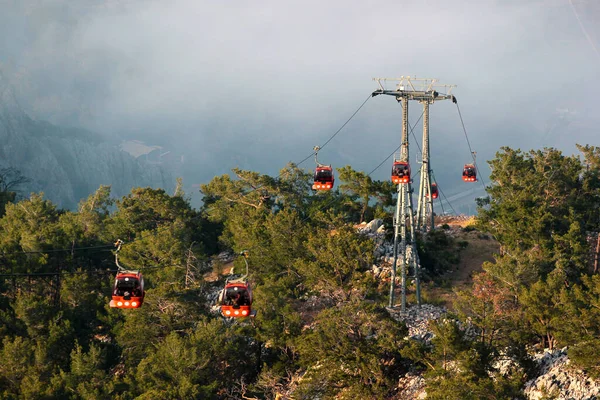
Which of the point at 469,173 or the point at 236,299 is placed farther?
the point at 469,173

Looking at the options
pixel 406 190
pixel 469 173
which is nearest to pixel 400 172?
pixel 406 190

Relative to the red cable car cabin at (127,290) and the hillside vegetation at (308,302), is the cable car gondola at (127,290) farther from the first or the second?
the hillside vegetation at (308,302)

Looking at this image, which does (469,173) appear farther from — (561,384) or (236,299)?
(236,299)

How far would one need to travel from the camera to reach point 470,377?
38375 mm

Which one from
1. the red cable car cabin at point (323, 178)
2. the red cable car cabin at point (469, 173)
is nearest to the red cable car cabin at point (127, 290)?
the red cable car cabin at point (323, 178)

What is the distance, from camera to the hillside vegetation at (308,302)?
43.4 meters

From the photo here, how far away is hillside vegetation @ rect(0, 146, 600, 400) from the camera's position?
143ft

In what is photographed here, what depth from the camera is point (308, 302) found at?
60.1 m

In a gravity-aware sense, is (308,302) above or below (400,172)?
below

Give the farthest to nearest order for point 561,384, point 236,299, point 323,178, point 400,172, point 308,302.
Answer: point 308,302, point 323,178, point 400,172, point 561,384, point 236,299

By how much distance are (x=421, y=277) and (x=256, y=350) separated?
847 inches

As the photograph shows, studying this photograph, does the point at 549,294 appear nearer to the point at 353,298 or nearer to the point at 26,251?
the point at 353,298

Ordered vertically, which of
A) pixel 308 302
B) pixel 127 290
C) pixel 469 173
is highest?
pixel 469 173

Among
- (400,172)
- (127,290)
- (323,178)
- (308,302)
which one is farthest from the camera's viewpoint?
(308,302)
